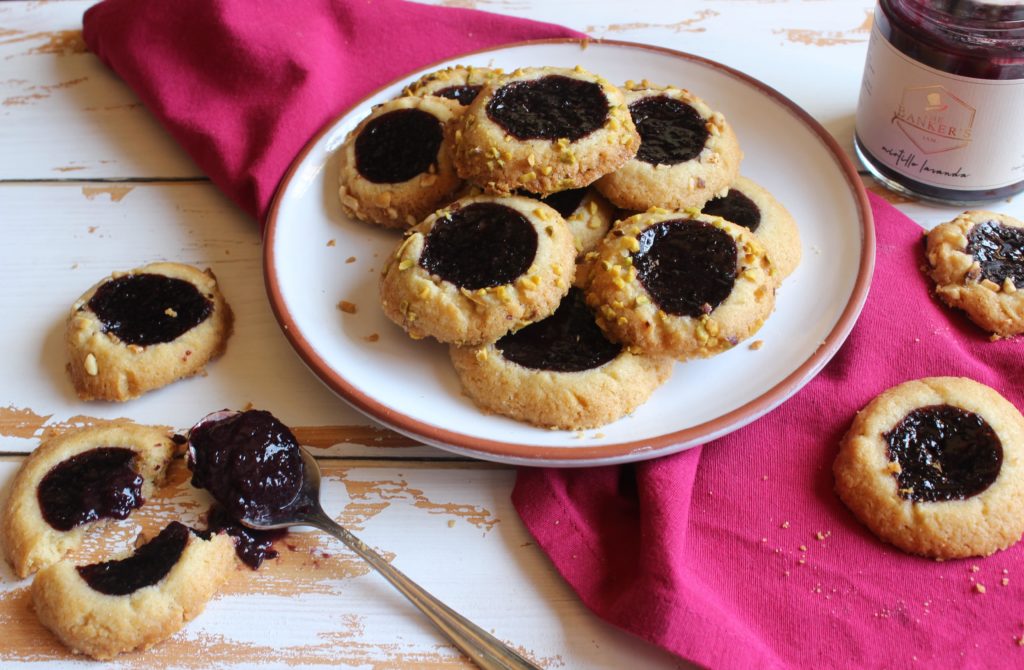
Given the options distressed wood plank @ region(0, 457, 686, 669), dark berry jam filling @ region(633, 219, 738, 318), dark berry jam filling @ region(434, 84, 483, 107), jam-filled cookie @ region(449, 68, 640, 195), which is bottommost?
distressed wood plank @ region(0, 457, 686, 669)

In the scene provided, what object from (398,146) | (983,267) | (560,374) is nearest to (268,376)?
(398,146)

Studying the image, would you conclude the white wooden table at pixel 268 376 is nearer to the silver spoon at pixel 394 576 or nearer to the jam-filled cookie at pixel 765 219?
the silver spoon at pixel 394 576

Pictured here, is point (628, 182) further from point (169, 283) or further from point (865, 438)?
point (169, 283)

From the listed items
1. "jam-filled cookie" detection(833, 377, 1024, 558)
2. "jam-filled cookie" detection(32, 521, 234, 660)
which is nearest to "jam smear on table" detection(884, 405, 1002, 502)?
"jam-filled cookie" detection(833, 377, 1024, 558)

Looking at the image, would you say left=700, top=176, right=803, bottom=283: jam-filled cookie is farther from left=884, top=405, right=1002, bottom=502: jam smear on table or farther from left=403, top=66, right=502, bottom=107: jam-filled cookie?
left=403, top=66, right=502, bottom=107: jam-filled cookie

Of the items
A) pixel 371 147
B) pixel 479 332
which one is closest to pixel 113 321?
pixel 371 147

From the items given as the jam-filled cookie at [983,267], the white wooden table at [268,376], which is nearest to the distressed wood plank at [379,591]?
the white wooden table at [268,376]

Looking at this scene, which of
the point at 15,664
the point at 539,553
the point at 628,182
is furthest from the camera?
the point at 628,182
